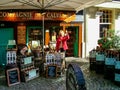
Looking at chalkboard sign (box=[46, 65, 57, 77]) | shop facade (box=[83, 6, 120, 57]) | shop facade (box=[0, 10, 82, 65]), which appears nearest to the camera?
chalkboard sign (box=[46, 65, 57, 77])

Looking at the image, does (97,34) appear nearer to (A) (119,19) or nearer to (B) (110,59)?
(A) (119,19)

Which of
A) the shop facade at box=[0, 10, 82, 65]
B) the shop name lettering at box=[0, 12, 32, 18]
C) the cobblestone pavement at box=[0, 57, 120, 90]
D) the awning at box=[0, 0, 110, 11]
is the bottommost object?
Result: the cobblestone pavement at box=[0, 57, 120, 90]

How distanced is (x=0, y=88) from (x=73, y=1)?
4886 mm

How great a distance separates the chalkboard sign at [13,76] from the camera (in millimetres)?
10367

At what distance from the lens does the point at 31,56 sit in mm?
11648

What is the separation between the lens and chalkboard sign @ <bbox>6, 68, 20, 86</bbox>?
1037 centimetres

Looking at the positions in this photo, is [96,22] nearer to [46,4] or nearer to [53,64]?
[46,4]

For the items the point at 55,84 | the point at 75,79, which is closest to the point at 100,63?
the point at 55,84

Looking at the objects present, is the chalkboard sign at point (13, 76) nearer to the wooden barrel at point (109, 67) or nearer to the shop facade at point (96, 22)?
the wooden barrel at point (109, 67)

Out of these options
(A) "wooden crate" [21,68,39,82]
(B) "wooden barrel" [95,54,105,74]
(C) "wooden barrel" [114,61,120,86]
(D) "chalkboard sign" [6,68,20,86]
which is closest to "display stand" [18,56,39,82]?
(A) "wooden crate" [21,68,39,82]

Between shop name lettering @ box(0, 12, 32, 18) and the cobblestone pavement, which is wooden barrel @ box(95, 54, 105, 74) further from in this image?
shop name lettering @ box(0, 12, 32, 18)

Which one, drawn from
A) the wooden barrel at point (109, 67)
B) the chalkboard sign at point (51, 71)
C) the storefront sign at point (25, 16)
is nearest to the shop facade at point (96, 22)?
the storefront sign at point (25, 16)

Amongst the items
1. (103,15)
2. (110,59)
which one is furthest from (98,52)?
(103,15)

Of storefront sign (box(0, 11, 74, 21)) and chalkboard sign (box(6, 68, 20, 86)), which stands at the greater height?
storefront sign (box(0, 11, 74, 21))
